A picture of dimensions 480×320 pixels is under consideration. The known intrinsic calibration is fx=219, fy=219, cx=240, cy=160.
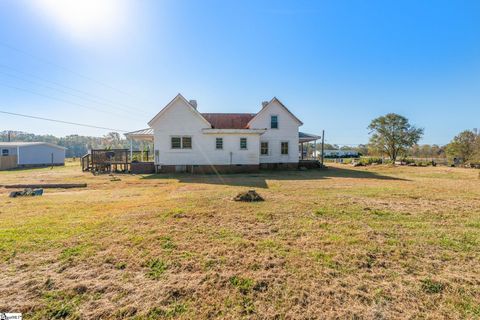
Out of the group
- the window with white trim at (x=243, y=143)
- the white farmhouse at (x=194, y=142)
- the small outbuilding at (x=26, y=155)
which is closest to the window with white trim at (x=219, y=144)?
the white farmhouse at (x=194, y=142)

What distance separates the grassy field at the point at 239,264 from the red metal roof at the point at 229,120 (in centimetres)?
1763

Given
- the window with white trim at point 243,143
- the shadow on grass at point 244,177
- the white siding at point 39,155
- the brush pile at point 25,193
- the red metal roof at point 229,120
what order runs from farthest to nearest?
the white siding at point 39,155, the red metal roof at point 229,120, the window with white trim at point 243,143, the shadow on grass at point 244,177, the brush pile at point 25,193

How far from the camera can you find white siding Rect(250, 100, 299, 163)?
21.8 metres

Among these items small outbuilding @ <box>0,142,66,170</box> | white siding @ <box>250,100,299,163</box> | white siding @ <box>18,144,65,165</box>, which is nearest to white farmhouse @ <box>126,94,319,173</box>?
white siding @ <box>250,100,299,163</box>

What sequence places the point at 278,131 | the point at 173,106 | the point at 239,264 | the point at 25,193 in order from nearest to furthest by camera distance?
the point at 239,264 < the point at 25,193 < the point at 173,106 < the point at 278,131

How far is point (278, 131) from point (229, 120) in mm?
5594

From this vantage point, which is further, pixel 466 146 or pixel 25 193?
pixel 466 146

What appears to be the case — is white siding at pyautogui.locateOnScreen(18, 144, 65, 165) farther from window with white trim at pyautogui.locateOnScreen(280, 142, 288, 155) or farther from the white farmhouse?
window with white trim at pyautogui.locateOnScreen(280, 142, 288, 155)

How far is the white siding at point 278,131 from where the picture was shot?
2184 cm

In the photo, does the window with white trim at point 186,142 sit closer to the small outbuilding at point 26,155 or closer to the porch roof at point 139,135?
the porch roof at point 139,135

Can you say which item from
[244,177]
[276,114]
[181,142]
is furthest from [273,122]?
[181,142]

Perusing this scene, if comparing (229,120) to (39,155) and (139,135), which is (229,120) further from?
(39,155)

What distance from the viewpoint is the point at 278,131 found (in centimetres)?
2202

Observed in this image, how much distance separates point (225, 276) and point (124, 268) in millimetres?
1599
